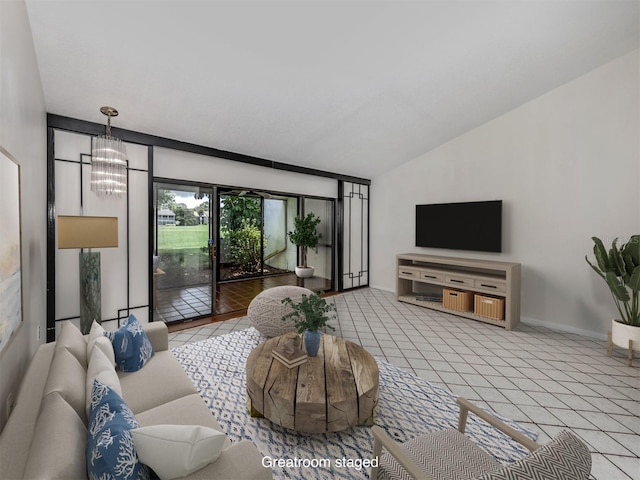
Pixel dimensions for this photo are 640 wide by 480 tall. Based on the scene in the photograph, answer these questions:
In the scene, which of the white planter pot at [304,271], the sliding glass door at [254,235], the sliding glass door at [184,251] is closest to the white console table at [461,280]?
the white planter pot at [304,271]

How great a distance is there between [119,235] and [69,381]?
2570 millimetres

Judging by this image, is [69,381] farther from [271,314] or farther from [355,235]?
[355,235]

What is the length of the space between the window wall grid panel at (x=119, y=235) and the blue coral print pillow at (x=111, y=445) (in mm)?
2666

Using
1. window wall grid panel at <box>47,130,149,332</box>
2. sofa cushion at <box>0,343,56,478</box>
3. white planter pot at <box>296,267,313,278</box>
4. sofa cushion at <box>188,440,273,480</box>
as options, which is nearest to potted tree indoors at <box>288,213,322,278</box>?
white planter pot at <box>296,267,313,278</box>

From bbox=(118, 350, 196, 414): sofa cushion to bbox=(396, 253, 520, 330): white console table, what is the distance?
383cm

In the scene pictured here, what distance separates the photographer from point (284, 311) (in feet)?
10.7

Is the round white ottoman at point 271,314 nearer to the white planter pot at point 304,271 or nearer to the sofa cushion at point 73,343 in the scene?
the sofa cushion at point 73,343

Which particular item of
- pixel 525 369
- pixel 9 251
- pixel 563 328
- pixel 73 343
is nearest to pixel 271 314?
pixel 73 343

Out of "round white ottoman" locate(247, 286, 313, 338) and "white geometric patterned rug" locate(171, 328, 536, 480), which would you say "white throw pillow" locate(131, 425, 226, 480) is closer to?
"white geometric patterned rug" locate(171, 328, 536, 480)

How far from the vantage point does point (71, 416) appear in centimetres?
103

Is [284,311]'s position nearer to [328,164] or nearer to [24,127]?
[24,127]

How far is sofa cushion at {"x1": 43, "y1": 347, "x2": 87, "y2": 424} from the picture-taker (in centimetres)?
116

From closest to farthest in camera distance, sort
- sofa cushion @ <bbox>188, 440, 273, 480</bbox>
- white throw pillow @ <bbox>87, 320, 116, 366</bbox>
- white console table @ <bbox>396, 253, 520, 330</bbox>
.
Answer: sofa cushion @ <bbox>188, 440, 273, 480</bbox>
white throw pillow @ <bbox>87, 320, 116, 366</bbox>
white console table @ <bbox>396, 253, 520, 330</bbox>

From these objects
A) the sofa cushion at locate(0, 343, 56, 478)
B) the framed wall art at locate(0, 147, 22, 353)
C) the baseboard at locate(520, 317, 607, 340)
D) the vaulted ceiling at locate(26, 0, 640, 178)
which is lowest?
the baseboard at locate(520, 317, 607, 340)
